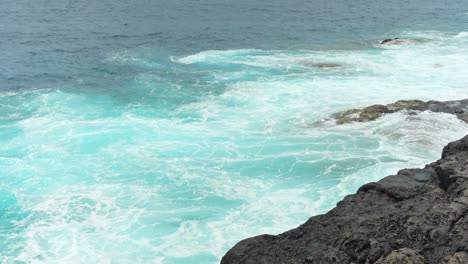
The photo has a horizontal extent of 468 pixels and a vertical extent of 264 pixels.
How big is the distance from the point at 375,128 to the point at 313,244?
51.8ft

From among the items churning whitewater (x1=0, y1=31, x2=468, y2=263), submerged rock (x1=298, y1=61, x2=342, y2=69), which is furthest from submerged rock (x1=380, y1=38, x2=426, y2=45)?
submerged rock (x1=298, y1=61, x2=342, y2=69)

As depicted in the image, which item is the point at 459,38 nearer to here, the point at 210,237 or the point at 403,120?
the point at 403,120

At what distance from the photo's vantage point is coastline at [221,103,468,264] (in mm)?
9742

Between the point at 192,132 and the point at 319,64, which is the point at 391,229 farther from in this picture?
the point at 319,64

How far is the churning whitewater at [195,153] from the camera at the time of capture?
1799 cm

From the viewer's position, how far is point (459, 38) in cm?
5206

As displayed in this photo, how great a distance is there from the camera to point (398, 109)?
2688 centimetres

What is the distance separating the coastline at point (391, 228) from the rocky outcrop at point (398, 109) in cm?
1272

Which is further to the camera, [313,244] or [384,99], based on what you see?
[384,99]

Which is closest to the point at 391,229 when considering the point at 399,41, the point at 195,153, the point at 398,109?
the point at 195,153

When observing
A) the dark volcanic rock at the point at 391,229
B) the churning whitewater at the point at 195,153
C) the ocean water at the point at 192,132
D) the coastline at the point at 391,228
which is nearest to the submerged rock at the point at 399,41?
the ocean water at the point at 192,132

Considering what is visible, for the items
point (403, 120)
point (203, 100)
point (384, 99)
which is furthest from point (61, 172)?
point (384, 99)

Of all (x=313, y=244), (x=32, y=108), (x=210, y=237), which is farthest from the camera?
(x=32, y=108)

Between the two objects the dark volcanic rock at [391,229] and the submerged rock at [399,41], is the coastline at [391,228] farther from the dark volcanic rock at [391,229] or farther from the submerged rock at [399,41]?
the submerged rock at [399,41]
